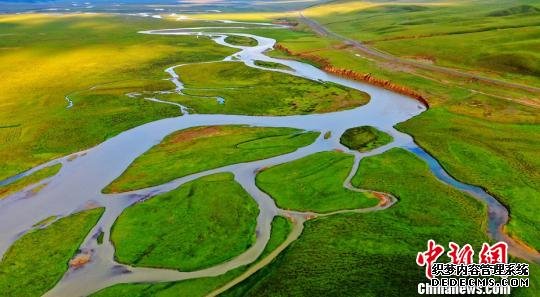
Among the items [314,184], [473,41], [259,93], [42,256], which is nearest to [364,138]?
[314,184]

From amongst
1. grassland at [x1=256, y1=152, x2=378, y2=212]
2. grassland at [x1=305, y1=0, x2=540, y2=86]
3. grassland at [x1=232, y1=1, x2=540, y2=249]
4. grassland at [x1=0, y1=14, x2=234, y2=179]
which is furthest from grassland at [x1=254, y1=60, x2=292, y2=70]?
grassland at [x1=256, y1=152, x2=378, y2=212]

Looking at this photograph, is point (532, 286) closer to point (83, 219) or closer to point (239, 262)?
point (239, 262)

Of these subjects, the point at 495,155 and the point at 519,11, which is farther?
the point at 519,11

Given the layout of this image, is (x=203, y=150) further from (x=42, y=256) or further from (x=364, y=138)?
(x=42, y=256)

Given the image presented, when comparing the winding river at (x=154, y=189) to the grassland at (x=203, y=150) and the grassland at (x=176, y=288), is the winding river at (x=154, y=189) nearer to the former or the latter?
the grassland at (x=176, y=288)

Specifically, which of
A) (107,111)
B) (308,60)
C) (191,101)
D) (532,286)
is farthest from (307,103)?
(532,286)

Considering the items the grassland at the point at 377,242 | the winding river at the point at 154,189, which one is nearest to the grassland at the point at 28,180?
the winding river at the point at 154,189
